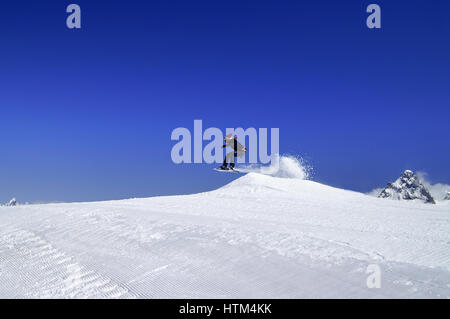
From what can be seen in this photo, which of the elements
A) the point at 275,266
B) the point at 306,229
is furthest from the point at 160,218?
the point at 275,266

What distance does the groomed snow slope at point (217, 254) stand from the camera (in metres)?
4.38

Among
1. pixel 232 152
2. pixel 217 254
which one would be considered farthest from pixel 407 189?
pixel 217 254

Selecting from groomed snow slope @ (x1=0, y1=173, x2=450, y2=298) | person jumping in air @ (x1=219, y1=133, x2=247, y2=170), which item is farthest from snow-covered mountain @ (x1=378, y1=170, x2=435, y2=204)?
groomed snow slope @ (x1=0, y1=173, x2=450, y2=298)

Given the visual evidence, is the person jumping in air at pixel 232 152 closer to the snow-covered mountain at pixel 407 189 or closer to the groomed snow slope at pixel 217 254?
the groomed snow slope at pixel 217 254

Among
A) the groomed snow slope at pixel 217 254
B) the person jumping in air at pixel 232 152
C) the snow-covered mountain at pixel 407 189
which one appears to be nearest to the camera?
the groomed snow slope at pixel 217 254

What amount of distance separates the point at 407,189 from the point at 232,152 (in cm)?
17960

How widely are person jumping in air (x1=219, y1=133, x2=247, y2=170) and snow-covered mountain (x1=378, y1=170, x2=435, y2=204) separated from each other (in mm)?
170606

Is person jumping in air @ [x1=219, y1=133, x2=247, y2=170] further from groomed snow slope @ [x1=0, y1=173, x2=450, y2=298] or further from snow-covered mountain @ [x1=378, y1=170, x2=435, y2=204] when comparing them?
snow-covered mountain @ [x1=378, y1=170, x2=435, y2=204]

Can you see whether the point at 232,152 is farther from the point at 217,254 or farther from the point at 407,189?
the point at 407,189

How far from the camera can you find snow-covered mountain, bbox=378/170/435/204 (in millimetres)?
168625

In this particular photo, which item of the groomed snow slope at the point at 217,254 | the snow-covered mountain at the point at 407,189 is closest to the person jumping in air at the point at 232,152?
the groomed snow slope at the point at 217,254

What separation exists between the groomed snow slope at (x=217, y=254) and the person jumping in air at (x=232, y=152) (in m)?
10.8

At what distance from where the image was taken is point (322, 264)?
4.89 metres
